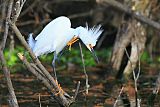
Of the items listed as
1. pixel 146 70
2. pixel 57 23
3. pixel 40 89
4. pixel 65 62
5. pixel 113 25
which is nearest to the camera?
pixel 57 23

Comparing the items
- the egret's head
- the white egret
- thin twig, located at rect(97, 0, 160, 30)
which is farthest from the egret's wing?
thin twig, located at rect(97, 0, 160, 30)

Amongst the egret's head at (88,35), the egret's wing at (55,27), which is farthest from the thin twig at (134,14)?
the egret's head at (88,35)

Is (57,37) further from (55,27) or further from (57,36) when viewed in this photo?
(55,27)

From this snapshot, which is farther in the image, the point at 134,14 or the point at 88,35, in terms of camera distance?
the point at 134,14

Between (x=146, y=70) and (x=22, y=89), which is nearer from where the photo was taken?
(x=22, y=89)

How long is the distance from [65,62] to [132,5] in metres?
2.38

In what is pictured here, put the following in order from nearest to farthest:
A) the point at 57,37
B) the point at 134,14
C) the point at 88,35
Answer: the point at 88,35
the point at 57,37
the point at 134,14

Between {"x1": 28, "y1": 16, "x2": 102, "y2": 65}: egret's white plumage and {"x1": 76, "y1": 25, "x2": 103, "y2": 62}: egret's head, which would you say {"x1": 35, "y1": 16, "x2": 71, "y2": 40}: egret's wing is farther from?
{"x1": 76, "y1": 25, "x2": 103, "y2": 62}: egret's head

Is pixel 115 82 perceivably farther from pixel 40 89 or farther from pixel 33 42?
pixel 33 42

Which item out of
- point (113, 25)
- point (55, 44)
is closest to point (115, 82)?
point (55, 44)

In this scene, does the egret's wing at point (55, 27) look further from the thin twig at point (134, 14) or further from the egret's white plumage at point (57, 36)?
the thin twig at point (134, 14)

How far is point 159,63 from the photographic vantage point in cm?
1125

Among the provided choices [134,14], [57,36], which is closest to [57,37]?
[57,36]

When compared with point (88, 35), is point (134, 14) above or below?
above
